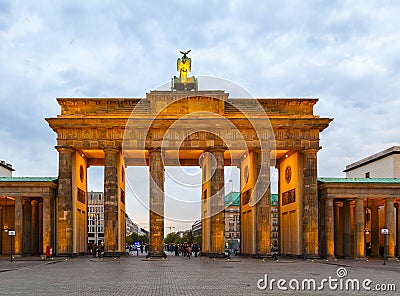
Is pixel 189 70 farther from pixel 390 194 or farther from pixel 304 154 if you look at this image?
pixel 390 194

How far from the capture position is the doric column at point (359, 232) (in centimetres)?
6081

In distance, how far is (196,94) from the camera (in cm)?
6356

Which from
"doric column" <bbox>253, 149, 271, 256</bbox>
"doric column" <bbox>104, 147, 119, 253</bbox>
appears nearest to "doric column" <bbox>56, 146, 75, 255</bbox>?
"doric column" <bbox>104, 147, 119, 253</bbox>

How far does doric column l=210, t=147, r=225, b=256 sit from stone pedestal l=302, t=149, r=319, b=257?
347 inches

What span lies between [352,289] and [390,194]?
39.3m

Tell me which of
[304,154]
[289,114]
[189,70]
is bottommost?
[304,154]

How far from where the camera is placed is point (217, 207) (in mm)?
60906

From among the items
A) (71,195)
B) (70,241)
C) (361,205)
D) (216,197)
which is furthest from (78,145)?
(361,205)

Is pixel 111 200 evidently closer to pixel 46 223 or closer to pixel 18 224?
pixel 46 223

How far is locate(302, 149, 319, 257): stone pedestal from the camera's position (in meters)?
60.9

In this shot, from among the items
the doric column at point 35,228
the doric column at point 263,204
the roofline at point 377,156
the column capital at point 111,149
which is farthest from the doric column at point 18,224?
the roofline at point 377,156

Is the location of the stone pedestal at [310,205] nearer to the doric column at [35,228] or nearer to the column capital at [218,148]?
the column capital at [218,148]

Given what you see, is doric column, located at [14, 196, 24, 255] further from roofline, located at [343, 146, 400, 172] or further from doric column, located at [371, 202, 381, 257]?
roofline, located at [343, 146, 400, 172]

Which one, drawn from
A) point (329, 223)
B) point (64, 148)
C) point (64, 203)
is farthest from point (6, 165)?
point (329, 223)
